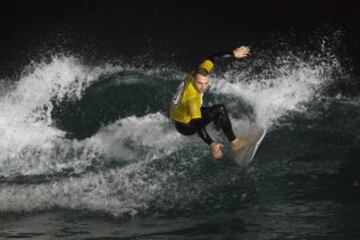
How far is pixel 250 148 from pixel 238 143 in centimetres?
21

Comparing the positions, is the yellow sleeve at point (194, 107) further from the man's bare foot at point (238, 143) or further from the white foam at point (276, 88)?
the white foam at point (276, 88)

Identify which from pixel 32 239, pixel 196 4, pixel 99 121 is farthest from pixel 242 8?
pixel 32 239

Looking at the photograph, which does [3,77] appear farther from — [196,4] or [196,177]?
[196,177]

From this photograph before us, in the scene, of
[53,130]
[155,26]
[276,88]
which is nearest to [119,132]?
[53,130]

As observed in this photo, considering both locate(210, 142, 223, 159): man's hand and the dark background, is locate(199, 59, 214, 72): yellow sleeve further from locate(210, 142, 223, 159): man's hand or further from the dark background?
the dark background

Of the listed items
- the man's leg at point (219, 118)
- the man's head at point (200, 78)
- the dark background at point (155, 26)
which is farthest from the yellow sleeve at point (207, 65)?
the dark background at point (155, 26)

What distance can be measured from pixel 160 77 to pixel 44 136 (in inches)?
120

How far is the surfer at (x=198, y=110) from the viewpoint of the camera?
25.1ft

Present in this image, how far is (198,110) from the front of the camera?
7.71 metres

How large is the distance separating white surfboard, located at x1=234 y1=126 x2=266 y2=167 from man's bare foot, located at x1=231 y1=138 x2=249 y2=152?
0.05 metres

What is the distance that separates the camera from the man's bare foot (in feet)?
26.3

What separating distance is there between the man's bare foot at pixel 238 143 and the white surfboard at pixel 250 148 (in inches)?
2.1

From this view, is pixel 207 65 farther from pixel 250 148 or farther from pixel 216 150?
pixel 216 150

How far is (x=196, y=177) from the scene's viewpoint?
27.5ft
